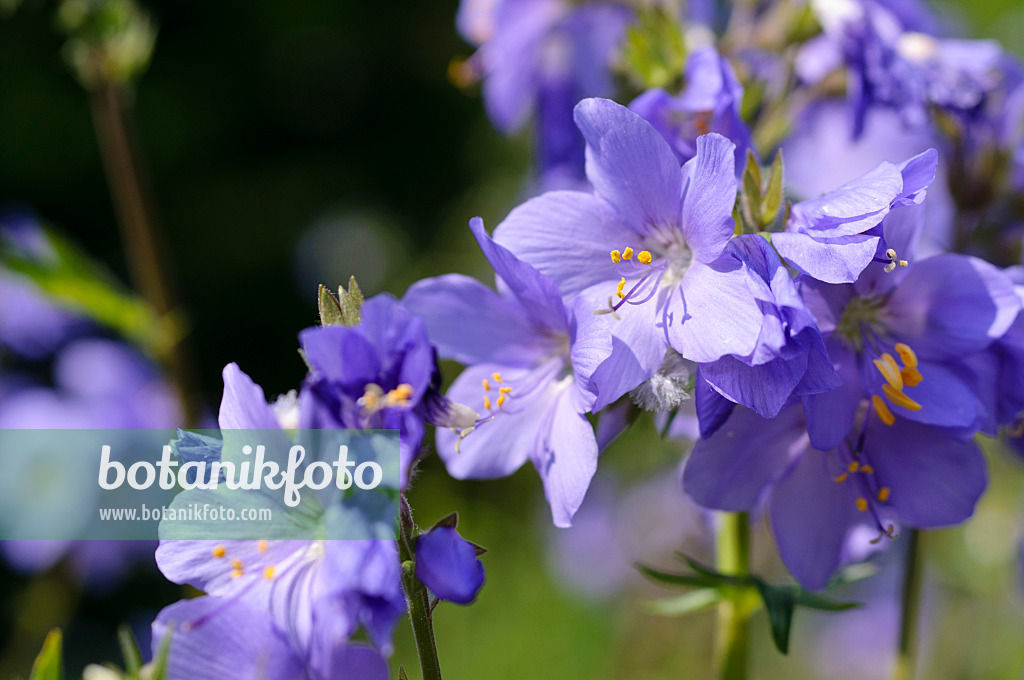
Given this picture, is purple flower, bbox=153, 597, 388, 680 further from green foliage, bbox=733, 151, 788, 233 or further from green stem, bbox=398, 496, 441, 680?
green foliage, bbox=733, 151, 788, 233

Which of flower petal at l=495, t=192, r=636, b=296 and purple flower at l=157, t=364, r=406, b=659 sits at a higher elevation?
flower petal at l=495, t=192, r=636, b=296

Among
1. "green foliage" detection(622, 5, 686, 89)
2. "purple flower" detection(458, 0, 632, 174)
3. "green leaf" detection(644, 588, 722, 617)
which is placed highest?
"purple flower" detection(458, 0, 632, 174)

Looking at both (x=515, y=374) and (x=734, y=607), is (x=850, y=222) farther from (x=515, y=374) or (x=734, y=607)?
(x=734, y=607)

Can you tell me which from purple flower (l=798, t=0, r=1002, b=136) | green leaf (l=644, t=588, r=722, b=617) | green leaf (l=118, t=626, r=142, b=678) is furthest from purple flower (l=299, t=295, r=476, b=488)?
purple flower (l=798, t=0, r=1002, b=136)

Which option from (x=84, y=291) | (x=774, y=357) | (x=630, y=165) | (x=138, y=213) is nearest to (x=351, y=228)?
(x=138, y=213)

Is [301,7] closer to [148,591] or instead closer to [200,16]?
[200,16]

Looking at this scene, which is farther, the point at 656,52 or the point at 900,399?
the point at 656,52

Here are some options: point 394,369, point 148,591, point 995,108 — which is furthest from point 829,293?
Answer: point 148,591
